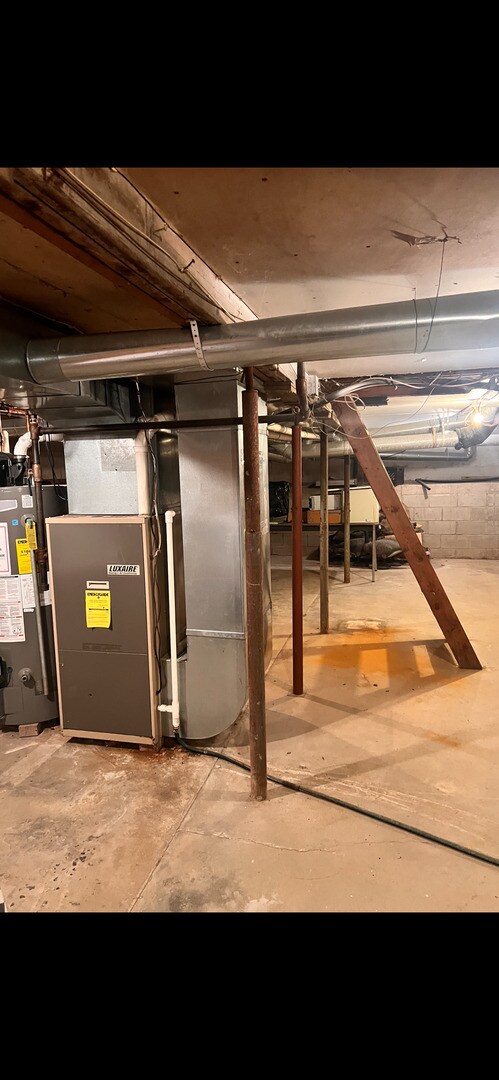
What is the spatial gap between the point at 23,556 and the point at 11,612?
1.09 feet

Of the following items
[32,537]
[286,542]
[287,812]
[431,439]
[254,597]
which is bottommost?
[287,812]

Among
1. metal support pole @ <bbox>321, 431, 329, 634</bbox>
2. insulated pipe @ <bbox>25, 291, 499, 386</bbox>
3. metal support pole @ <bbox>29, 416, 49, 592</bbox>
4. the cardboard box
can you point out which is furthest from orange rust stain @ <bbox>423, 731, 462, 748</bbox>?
the cardboard box

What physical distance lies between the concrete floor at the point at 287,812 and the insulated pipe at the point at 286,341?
174 cm

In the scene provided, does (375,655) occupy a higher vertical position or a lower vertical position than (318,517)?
lower

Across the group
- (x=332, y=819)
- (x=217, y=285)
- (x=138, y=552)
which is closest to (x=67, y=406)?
(x=138, y=552)

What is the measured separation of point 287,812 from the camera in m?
1.94

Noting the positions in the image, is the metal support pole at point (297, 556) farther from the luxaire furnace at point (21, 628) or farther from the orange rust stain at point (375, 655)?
the luxaire furnace at point (21, 628)

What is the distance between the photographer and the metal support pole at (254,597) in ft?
6.15

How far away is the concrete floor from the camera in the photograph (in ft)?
5.07

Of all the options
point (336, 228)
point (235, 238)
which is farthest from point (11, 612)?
point (336, 228)

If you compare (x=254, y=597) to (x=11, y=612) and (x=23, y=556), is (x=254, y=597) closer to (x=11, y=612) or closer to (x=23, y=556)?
(x=23, y=556)

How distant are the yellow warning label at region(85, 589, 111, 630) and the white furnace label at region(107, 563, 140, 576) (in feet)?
0.36

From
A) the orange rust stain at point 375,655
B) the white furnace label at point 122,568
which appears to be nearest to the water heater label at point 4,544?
the white furnace label at point 122,568
